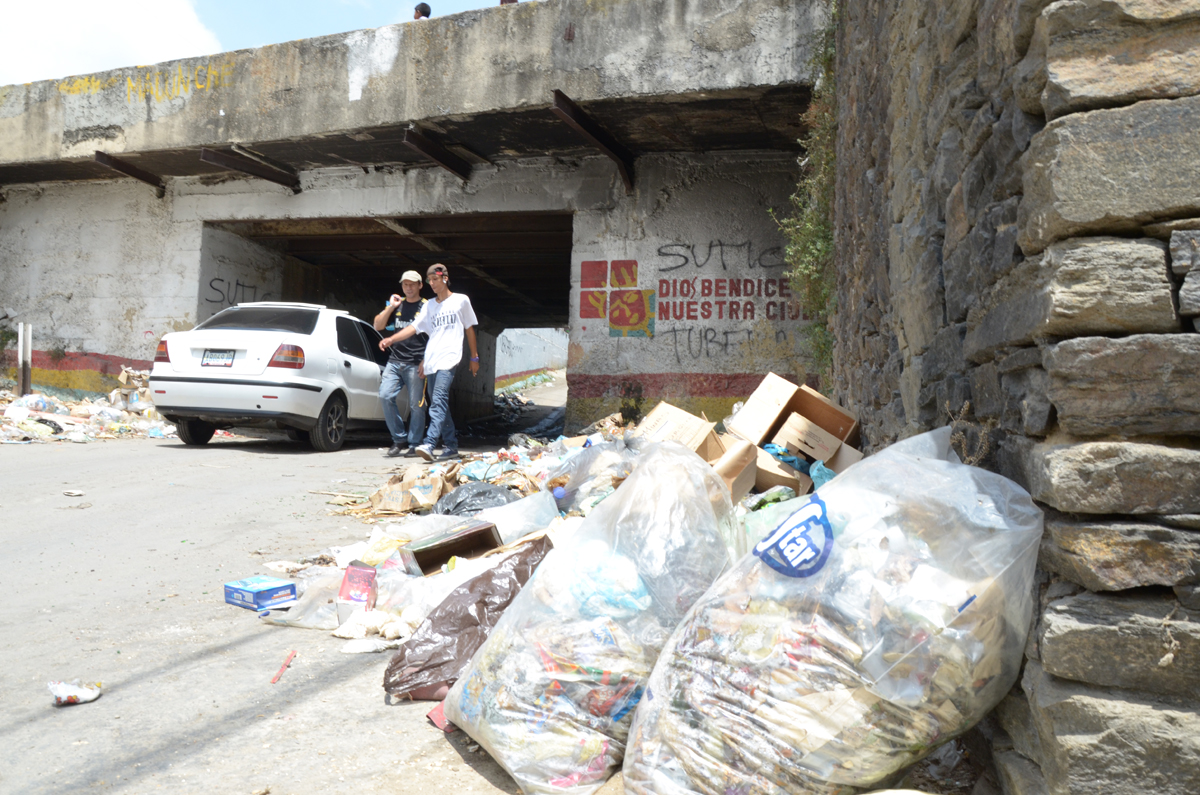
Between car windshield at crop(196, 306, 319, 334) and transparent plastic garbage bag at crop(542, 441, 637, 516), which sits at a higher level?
car windshield at crop(196, 306, 319, 334)

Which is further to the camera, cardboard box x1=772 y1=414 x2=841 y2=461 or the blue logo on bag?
cardboard box x1=772 y1=414 x2=841 y2=461

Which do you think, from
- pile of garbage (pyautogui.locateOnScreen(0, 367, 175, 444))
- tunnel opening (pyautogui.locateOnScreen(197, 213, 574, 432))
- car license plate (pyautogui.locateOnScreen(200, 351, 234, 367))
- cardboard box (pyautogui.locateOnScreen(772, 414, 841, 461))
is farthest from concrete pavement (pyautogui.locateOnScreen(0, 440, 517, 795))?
tunnel opening (pyautogui.locateOnScreen(197, 213, 574, 432))

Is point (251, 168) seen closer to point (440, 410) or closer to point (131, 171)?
point (131, 171)

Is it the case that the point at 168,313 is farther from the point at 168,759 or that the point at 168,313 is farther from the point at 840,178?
the point at 168,759

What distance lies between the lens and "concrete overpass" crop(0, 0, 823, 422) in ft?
23.4

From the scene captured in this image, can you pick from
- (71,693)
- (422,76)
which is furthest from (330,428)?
(71,693)

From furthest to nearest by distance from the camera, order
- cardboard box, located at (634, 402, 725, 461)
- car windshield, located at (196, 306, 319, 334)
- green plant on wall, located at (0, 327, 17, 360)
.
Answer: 1. green plant on wall, located at (0, 327, 17, 360)
2. car windshield, located at (196, 306, 319, 334)
3. cardboard box, located at (634, 402, 725, 461)

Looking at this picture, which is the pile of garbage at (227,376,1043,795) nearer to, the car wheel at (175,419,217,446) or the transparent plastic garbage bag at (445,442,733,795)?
the transparent plastic garbage bag at (445,442,733,795)

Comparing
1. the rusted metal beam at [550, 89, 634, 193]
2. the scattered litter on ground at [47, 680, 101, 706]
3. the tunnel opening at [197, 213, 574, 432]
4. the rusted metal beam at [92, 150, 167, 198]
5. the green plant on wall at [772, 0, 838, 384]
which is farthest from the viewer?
the tunnel opening at [197, 213, 574, 432]

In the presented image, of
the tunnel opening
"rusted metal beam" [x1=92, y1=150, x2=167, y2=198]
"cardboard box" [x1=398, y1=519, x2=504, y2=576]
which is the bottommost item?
"cardboard box" [x1=398, y1=519, x2=504, y2=576]

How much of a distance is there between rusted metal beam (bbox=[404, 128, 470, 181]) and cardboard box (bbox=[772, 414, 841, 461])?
5.32 metres

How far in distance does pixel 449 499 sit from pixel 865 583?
10.5 ft

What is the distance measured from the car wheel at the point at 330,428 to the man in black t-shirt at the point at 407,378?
0.68 metres

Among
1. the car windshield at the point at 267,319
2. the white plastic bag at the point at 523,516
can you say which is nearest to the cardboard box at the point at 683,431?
the white plastic bag at the point at 523,516
